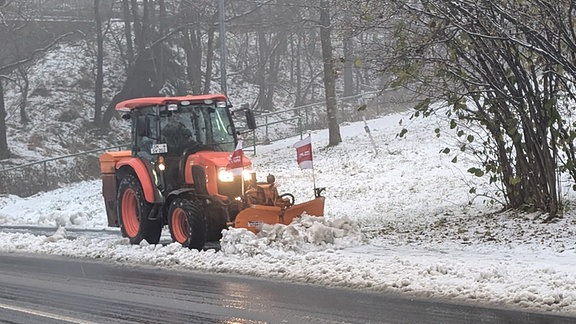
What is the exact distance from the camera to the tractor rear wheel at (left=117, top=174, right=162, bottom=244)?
1305 cm

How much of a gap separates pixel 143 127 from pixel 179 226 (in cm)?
183

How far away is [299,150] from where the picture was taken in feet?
40.8

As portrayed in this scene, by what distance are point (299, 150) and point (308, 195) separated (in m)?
7.08

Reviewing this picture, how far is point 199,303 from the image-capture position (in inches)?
333

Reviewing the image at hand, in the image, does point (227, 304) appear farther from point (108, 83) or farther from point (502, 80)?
point (108, 83)

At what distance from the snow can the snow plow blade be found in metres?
0.19

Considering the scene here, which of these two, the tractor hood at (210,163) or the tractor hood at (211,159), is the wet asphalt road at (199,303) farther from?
the tractor hood at (211,159)

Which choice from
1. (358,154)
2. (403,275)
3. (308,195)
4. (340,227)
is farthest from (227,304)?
(358,154)

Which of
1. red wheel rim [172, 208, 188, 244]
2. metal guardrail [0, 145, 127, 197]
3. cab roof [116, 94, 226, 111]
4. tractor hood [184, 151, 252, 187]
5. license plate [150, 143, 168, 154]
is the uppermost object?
cab roof [116, 94, 226, 111]

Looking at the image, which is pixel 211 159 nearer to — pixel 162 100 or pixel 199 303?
pixel 162 100

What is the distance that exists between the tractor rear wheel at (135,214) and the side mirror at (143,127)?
0.98 meters

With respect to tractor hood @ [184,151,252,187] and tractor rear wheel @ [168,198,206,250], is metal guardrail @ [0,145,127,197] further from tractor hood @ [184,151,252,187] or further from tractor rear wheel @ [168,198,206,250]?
tractor rear wheel @ [168,198,206,250]

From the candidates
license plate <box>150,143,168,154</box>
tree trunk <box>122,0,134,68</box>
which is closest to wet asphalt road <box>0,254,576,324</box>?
license plate <box>150,143,168,154</box>

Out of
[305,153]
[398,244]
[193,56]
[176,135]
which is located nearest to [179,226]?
[176,135]
